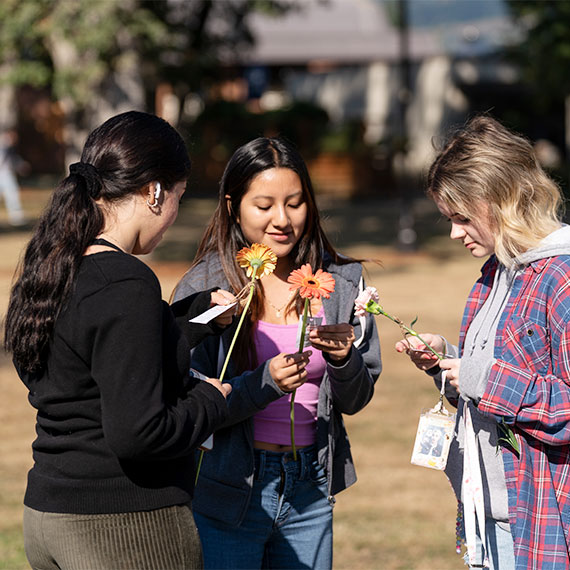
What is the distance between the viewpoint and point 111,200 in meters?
2.36

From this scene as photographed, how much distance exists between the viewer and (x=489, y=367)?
2674mm

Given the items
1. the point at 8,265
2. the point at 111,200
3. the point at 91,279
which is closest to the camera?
the point at 91,279

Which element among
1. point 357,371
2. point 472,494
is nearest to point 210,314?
point 357,371

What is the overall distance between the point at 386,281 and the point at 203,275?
1087 centimetres

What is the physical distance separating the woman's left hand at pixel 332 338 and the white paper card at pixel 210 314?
0.28 m

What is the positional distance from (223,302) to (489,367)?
806 millimetres

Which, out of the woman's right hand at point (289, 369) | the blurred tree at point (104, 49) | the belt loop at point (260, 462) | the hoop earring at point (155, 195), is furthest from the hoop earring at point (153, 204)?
the blurred tree at point (104, 49)

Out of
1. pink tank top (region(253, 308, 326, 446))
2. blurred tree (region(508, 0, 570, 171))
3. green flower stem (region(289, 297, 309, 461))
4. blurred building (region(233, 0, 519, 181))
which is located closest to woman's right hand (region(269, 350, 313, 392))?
green flower stem (region(289, 297, 309, 461))

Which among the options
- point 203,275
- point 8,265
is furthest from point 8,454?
point 8,265

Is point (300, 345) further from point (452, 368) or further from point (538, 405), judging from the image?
point (538, 405)

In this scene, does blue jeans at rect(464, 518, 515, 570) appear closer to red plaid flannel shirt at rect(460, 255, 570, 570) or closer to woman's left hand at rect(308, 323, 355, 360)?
red plaid flannel shirt at rect(460, 255, 570, 570)

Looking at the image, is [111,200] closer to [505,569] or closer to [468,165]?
[468,165]

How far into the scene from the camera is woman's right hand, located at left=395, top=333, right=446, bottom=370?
10.0 feet

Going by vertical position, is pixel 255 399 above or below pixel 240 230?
below
